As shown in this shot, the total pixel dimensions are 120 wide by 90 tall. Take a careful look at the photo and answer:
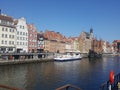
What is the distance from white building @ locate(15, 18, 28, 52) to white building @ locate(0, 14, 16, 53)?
284cm

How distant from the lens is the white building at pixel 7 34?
279ft

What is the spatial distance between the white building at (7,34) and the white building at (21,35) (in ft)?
9.30

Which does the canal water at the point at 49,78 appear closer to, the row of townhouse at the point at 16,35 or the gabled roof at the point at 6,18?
the row of townhouse at the point at 16,35

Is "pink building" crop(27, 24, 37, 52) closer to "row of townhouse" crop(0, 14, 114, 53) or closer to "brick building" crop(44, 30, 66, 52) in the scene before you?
"row of townhouse" crop(0, 14, 114, 53)

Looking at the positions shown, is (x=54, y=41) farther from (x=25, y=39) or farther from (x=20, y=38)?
(x=20, y=38)

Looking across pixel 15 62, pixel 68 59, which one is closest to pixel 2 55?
pixel 15 62

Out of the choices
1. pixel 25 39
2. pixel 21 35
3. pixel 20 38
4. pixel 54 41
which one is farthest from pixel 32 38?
pixel 54 41

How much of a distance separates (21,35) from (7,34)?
29.2 feet

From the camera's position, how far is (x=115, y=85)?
25625mm

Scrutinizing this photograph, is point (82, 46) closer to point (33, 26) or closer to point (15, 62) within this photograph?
point (33, 26)

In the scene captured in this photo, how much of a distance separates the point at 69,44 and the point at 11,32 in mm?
67410

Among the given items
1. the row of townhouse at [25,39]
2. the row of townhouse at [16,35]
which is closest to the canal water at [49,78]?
the row of townhouse at [16,35]

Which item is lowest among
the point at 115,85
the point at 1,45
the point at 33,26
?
the point at 115,85

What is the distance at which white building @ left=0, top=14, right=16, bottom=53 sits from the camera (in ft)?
279
